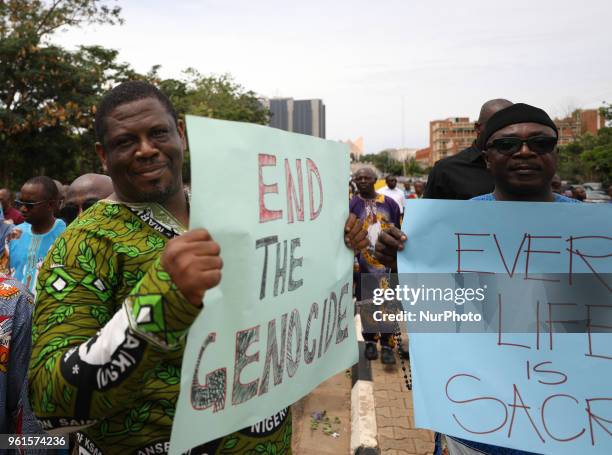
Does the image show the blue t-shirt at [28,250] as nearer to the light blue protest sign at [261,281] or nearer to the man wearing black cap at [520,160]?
the light blue protest sign at [261,281]

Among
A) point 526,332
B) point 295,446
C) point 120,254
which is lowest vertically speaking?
point 295,446

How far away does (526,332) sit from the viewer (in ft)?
5.05

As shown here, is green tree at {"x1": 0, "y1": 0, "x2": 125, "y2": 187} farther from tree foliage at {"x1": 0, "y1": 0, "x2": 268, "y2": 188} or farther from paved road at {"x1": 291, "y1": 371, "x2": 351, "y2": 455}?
paved road at {"x1": 291, "y1": 371, "x2": 351, "y2": 455}

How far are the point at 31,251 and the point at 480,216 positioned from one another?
11.5 ft

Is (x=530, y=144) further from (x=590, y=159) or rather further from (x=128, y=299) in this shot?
(x=590, y=159)

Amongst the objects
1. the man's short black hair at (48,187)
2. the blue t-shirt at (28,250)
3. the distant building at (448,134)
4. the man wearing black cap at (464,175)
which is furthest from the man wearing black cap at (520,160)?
the distant building at (448,134)

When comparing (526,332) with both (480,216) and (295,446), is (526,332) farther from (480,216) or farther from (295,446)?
(295,446)

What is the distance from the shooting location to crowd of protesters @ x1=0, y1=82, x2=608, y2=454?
3.33 feet

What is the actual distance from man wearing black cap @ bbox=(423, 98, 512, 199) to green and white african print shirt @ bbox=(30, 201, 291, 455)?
1850 millimetres

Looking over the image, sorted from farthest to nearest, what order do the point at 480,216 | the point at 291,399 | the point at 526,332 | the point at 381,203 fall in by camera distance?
the point at 381,203, the point at 480,216, the point at 526,332, the point at 291,399

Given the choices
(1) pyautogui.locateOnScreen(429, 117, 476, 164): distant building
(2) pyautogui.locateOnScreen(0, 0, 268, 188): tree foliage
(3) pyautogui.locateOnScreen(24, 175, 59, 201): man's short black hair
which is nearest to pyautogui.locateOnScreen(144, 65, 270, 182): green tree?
(2) pyautogui.locateOnScreen(0, 0, 268, 188): tree foliage

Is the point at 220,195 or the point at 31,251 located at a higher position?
the point at 220,195

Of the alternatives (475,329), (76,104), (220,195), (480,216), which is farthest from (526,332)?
(76,104)

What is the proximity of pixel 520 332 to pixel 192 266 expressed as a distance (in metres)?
1.08
